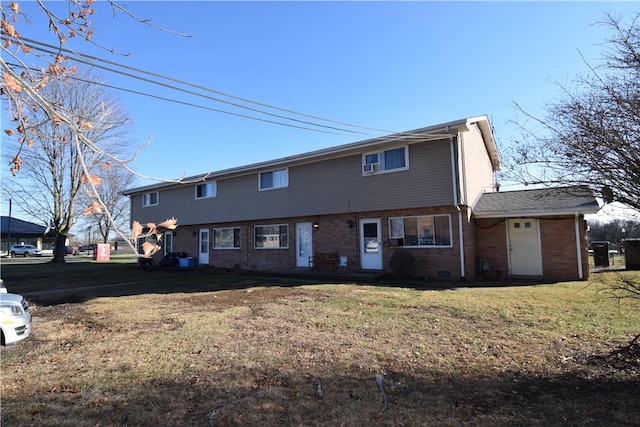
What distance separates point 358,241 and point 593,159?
1234 centimetres

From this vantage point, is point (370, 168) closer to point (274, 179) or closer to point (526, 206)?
point (274, 179)

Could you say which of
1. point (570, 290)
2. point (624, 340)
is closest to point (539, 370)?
point (624, 340)

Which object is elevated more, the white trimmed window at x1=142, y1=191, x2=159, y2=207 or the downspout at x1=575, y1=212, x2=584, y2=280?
the white trimmed window at x1=142, y1=191, x2=159, y2=207

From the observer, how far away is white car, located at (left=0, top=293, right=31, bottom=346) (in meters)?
5.47

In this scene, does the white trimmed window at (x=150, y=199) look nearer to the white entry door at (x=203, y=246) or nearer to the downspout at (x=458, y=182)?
the white entry door at (x=203, y=246)

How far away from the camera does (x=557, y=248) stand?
44.7 feet

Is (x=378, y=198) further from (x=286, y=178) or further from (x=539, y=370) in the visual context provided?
(x=539, y=370)

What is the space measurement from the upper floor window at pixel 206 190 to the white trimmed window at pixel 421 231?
11.3m

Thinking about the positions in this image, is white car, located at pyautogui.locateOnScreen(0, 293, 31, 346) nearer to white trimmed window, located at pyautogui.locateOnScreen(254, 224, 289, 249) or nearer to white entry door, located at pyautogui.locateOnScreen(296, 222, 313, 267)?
white entry door, located at pyautogui.locateOnScreen(296, 222, 313, 267)

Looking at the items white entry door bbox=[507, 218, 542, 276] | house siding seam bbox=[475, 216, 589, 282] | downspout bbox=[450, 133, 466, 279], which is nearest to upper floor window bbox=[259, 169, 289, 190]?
downspout bbox=[450, 133, 466, 279]

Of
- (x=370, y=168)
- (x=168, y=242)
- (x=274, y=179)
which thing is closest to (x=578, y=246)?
(x=370, y=168)

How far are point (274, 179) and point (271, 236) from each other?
9.75ft

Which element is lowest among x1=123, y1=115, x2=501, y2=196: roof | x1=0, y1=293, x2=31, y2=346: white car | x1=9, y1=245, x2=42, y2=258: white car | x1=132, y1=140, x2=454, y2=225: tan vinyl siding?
x1=0, y1=293, x2=31, y2=346: white car

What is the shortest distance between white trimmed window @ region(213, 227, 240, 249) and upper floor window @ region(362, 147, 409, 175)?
9.00m
